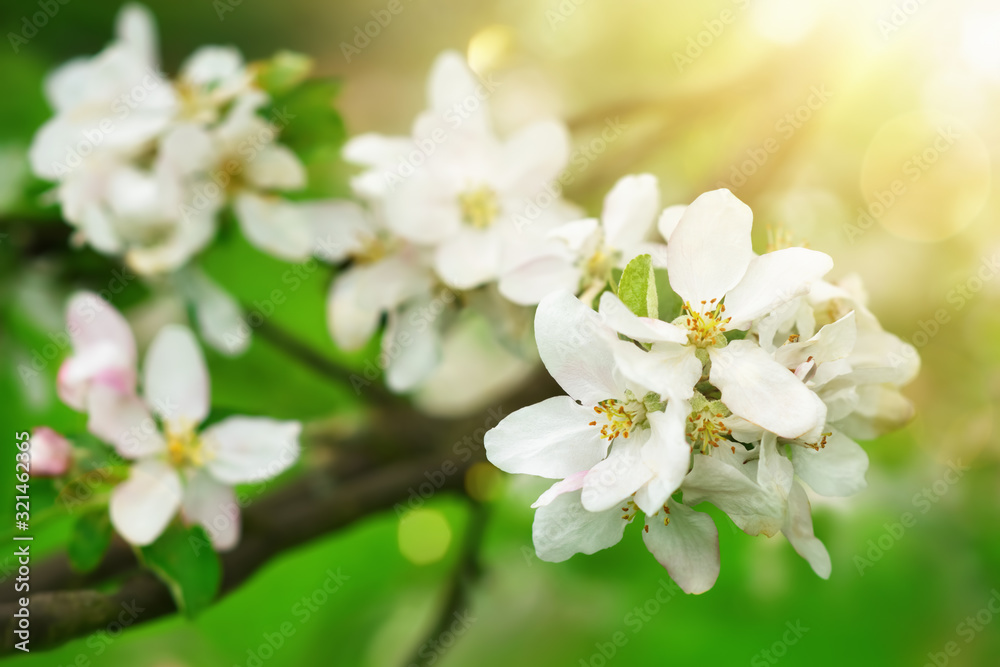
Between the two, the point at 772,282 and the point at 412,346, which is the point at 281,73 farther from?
the point at 772,282

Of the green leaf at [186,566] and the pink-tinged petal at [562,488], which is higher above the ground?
the pink-tinged petal at [562,488]

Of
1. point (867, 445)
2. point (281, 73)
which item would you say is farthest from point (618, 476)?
point (867, 445)

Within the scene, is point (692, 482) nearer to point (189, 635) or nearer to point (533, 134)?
point (533, 134)

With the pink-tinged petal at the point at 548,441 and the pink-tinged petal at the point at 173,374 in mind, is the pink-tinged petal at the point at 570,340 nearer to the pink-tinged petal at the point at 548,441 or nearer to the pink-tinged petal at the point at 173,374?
the pink-tinged petal at the point at 548,441

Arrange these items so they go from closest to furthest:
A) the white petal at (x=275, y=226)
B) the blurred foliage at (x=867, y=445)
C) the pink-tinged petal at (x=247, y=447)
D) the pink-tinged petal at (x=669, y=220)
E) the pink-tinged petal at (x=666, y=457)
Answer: the pink-tinged petal at (x=666, y=457) → the pink-tinged petal at (x=669, y=220) → the pink-tinged petal at (x=247, y=447) → the white petal at (x=275, y=226) → the blurred foliage at (x=867, y=445)

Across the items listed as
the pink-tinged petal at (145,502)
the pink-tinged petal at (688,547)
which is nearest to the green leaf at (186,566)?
the pink-tinged petal at (145,502)

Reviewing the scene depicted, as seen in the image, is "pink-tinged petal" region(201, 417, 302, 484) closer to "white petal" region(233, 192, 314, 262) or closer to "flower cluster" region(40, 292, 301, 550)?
"flower cluster" region(40, 292, 301, 550)
